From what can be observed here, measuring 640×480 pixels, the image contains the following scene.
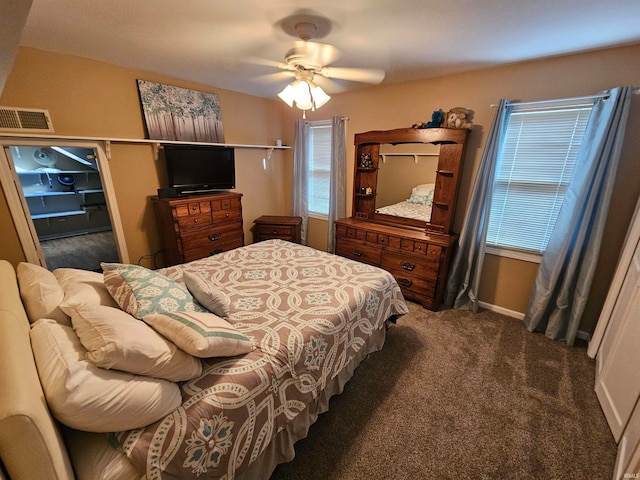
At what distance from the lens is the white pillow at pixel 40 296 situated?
112cm

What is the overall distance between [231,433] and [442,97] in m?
3.17

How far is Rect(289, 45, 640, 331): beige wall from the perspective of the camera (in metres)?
1.95

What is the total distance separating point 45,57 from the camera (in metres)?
2.19

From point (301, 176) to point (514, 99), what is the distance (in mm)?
2589

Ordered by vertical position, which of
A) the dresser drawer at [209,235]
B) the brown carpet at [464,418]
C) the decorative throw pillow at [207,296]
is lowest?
the brown carpet at [464,418]

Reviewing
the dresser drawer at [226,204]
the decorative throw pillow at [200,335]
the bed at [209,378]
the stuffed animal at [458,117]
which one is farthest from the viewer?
the dresser drawer at [226,204]

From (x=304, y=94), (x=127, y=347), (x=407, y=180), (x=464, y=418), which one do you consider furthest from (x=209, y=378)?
(x=407, y=180)

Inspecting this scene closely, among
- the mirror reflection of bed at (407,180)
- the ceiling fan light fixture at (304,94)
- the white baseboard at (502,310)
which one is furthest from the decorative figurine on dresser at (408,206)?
the ceiling fan light fixture at (304,94)

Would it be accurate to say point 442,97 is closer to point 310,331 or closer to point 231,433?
point 310,331

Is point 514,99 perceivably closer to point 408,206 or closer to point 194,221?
point 408,206

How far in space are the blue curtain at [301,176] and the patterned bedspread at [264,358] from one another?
1837 millimetres

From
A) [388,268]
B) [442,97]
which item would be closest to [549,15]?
[442,97]

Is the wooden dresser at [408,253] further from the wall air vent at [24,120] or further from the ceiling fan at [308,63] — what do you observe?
the wall air vent at [24,120]

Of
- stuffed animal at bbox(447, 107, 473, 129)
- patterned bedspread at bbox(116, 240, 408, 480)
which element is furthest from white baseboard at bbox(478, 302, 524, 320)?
stuffed animal at bbox(447, 107, 473, 129)
